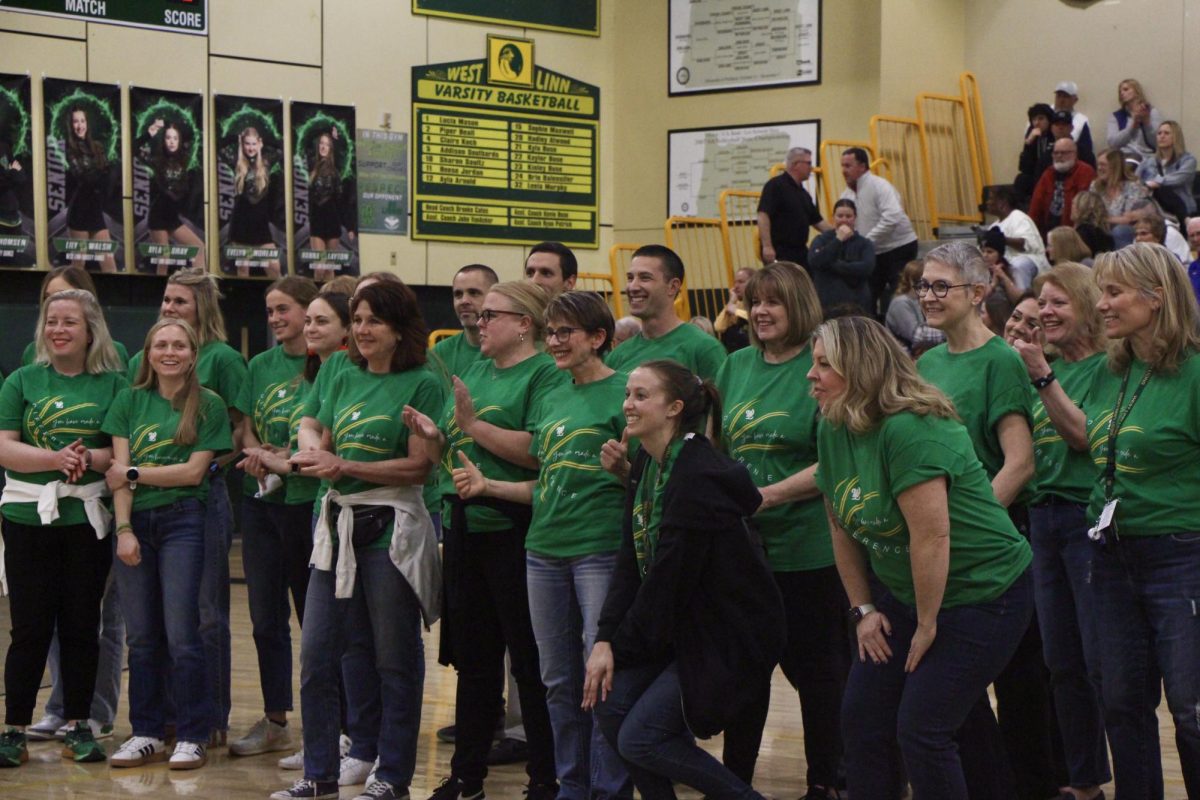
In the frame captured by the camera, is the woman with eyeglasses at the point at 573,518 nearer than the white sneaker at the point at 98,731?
Yes

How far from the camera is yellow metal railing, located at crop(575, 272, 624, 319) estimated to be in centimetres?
1394

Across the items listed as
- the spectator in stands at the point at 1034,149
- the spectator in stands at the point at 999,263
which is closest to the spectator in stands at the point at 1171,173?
the spectator in stands at the point at 1034,149

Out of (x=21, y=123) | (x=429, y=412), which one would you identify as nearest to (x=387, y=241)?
(x=21, y=123)

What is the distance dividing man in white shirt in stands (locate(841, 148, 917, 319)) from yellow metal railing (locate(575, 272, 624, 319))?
7.45ft

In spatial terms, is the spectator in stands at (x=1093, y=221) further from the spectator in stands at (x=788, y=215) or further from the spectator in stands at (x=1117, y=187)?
the spectator in stands at (x=788, y=215)

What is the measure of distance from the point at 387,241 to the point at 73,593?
26.0 feet

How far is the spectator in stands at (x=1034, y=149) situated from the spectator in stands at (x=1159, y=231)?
1692 millimetres

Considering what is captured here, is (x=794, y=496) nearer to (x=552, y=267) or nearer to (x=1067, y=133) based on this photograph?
(x=552, y=267)

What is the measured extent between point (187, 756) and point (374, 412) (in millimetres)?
1600

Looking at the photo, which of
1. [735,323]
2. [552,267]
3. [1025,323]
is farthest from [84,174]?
[1025,323]

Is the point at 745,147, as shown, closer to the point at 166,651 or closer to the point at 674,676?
the point at 166,651

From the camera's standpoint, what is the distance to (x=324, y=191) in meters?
13.1

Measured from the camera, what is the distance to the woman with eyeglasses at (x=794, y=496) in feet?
15.9

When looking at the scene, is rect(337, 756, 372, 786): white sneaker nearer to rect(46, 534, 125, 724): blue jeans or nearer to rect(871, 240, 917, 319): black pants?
rect(46, 534, 125, 724): blue jeans
